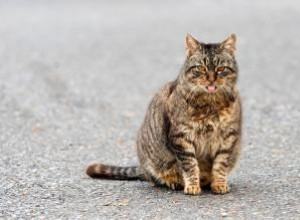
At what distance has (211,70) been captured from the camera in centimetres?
663

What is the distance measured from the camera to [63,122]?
11.1 meters

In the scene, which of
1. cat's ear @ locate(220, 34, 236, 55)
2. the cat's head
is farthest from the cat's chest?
cat's ear @ locate(220, 34, 236, 55)

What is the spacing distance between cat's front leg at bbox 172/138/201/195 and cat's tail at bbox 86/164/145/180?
808 millimetres

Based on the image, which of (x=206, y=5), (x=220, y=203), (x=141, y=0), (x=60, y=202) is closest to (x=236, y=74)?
(x=220, y=203)

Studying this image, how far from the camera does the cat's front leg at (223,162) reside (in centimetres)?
677

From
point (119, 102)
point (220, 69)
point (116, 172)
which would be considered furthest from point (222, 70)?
point (119, 102)

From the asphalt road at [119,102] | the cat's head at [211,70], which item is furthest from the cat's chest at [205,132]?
the asphalt road at [119,102]

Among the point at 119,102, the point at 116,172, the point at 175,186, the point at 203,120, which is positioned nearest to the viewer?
the point at 203,120

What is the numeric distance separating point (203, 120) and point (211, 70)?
41cm

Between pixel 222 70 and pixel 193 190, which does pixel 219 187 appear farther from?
pixel 222 70

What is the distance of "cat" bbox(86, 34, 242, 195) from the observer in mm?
6680

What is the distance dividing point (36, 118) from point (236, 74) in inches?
199

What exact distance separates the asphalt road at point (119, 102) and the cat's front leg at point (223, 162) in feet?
0.30

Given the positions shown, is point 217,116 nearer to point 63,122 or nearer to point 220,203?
point 220,203
